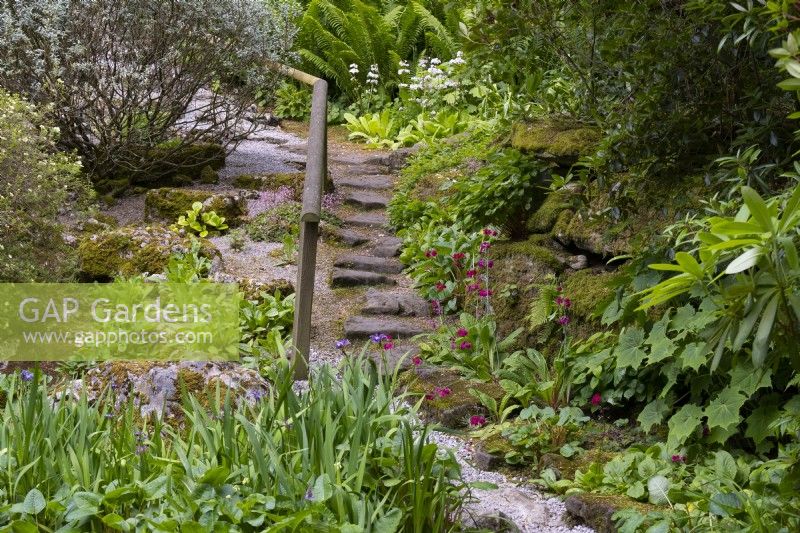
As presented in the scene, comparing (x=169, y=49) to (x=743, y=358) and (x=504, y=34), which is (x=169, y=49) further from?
(x=743, y=358)

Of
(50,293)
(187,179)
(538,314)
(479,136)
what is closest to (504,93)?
(479,136)

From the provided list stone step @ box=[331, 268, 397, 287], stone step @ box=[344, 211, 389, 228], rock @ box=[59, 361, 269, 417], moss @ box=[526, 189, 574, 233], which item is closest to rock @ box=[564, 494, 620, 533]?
rock @ box=[59, 361, 269, 417]

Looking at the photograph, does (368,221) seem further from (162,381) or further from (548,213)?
(162,381)

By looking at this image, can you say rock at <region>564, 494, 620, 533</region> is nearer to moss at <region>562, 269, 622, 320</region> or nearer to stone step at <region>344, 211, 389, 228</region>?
moss at <region>562, 269, 622, 320</region>

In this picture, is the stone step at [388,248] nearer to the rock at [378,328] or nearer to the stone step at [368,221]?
the stone step at [368,221]

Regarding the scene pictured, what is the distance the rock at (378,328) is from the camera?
594 cm

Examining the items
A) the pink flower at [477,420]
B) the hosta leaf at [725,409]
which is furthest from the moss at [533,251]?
the hosta leaf at [725,409]

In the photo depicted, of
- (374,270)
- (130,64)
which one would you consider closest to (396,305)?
(374,270)

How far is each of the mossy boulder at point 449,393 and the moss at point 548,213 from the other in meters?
1.25

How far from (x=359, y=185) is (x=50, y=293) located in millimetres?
3418

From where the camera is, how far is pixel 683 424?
167 inches

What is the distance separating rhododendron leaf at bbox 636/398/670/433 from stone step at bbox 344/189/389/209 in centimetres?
395

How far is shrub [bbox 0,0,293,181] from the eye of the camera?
707 cm

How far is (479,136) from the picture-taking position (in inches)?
335
